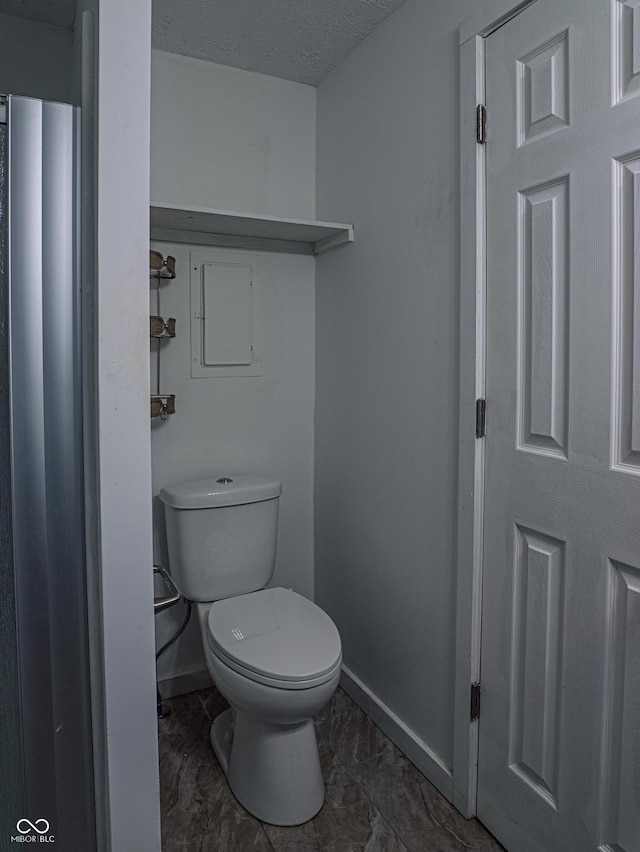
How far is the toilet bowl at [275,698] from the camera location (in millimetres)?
1536

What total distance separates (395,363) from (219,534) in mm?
815

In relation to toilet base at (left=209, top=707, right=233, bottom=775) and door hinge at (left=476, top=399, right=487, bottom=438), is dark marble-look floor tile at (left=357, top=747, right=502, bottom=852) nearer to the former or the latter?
toilet base at (left=209, top=707, right=233, bottom=775)

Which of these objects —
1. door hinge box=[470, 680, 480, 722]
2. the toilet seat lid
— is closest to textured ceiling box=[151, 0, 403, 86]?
the toilet seat lid

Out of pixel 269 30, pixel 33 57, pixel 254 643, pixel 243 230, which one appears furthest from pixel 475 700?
pixel 33 57

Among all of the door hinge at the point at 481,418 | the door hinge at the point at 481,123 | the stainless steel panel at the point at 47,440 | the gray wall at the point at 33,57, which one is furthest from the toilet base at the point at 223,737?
the gray wall at the point at 33,57

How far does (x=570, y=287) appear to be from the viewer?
4.17ft

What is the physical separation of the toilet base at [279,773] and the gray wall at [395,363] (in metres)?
0.36

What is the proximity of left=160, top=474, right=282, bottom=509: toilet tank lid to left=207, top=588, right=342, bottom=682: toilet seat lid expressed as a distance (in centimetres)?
32

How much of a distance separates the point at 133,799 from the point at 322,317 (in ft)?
5.69

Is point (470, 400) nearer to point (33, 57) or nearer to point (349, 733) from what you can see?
point (349, 733)

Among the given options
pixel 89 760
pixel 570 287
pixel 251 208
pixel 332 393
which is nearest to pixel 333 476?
pixel 332 393

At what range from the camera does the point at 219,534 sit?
201 cm

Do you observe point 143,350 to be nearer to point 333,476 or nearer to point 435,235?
point 435,235

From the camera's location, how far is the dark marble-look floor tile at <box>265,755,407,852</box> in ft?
4.99
